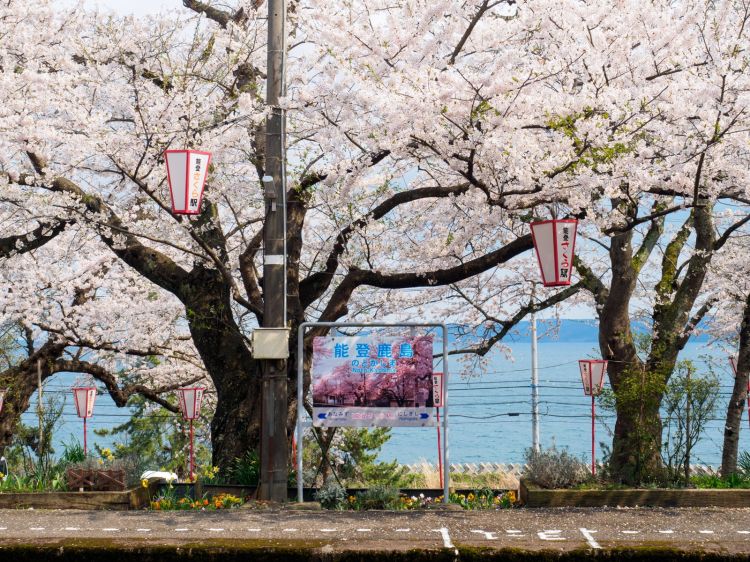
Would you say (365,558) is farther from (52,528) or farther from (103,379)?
(103,379)

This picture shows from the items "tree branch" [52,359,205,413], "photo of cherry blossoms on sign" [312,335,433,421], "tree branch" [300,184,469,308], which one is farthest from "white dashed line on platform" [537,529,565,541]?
"tree branch" [52,359,205,413]

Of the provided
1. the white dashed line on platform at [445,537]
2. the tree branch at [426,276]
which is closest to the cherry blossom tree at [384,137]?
the tree branch at [426,276]

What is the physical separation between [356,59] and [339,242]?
298 cm

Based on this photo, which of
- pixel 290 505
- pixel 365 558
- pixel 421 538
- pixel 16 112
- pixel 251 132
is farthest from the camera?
pixel 251 132

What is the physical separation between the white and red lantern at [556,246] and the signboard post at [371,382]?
1.32 m

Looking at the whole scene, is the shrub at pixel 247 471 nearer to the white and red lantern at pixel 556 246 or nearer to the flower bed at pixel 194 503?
the flower bed at pixel 194 503

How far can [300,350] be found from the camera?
9.31 m

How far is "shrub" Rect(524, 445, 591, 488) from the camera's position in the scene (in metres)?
9.03

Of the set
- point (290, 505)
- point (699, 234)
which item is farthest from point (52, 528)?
point (699, 234)

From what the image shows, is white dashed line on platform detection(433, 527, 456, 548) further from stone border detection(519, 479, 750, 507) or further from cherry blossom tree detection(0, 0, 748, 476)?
cherry blossom tree detection(0, 0, 748, 476)

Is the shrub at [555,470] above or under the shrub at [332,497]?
above

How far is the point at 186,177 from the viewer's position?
8.58m

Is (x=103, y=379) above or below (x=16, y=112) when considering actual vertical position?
below

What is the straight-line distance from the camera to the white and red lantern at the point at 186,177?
8.55 meters
